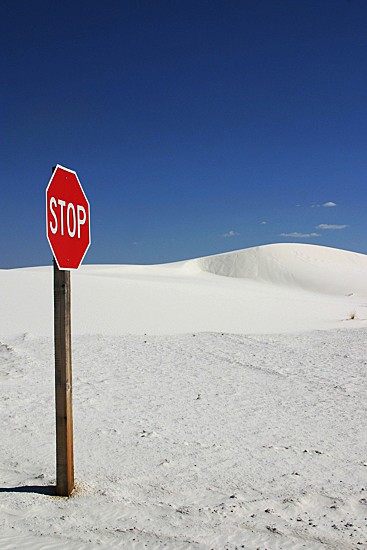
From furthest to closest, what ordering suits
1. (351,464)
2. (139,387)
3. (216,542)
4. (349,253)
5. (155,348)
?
1. (349,253)
2. (155,348)
3. (139,387)
4. (351,464)
5. (216,542)

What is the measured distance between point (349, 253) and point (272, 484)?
1974 inches

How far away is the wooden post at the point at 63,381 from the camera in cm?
364

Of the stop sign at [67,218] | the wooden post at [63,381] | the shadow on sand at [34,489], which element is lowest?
the shadow on sand at [34,489]

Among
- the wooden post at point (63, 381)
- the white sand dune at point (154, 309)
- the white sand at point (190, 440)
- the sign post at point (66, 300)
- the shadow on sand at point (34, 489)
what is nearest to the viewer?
the white sand at point (190, 440)

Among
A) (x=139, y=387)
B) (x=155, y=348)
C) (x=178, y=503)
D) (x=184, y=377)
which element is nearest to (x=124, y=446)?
(x=178, y=503)

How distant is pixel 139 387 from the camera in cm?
757

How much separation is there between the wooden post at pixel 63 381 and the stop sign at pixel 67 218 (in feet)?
0.64

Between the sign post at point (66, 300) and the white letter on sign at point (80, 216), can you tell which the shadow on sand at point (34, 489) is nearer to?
the sign post at point (66, 300)

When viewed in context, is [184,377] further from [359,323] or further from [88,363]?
[359,323]

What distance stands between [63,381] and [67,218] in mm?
1156

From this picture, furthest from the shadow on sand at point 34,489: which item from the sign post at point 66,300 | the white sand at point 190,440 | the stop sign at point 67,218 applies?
the stop sign at point 67,218

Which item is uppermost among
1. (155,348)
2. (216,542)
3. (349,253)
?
(349,253)

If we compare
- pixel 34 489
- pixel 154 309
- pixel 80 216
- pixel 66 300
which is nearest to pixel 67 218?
pixel 80 216

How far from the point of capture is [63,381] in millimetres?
3635
